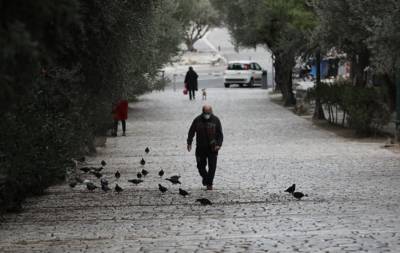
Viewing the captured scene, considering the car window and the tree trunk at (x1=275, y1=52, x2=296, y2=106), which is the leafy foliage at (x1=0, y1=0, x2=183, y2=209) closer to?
the tree trunk at (x1=275, y1=52, x2=296, y2=106)

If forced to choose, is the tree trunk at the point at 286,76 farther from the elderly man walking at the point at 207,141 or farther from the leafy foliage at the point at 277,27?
the elderly man walking at the point at 207,141

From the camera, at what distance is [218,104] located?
1644 inches

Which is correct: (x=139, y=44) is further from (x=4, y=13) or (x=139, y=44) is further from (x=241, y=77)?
(x=241, y=77)

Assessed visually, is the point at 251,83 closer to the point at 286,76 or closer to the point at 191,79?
the point at 191,79

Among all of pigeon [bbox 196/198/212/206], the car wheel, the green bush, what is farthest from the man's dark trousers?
the car wheel

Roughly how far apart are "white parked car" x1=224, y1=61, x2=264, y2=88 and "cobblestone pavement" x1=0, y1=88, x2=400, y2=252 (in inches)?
1247

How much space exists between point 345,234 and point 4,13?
219 inches

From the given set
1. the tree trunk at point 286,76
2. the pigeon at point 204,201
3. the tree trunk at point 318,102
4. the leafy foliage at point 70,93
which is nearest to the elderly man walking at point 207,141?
the leafy foliage at point 70,93

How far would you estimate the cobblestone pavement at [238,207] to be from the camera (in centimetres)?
967

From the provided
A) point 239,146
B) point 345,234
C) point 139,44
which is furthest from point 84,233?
point 239,146

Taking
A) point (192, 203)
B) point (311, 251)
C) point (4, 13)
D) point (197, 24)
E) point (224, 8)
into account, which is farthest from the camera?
point (197, 24)

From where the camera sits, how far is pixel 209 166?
1529cm

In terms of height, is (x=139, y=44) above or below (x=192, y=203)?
above

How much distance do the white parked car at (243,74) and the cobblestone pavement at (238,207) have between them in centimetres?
3168
